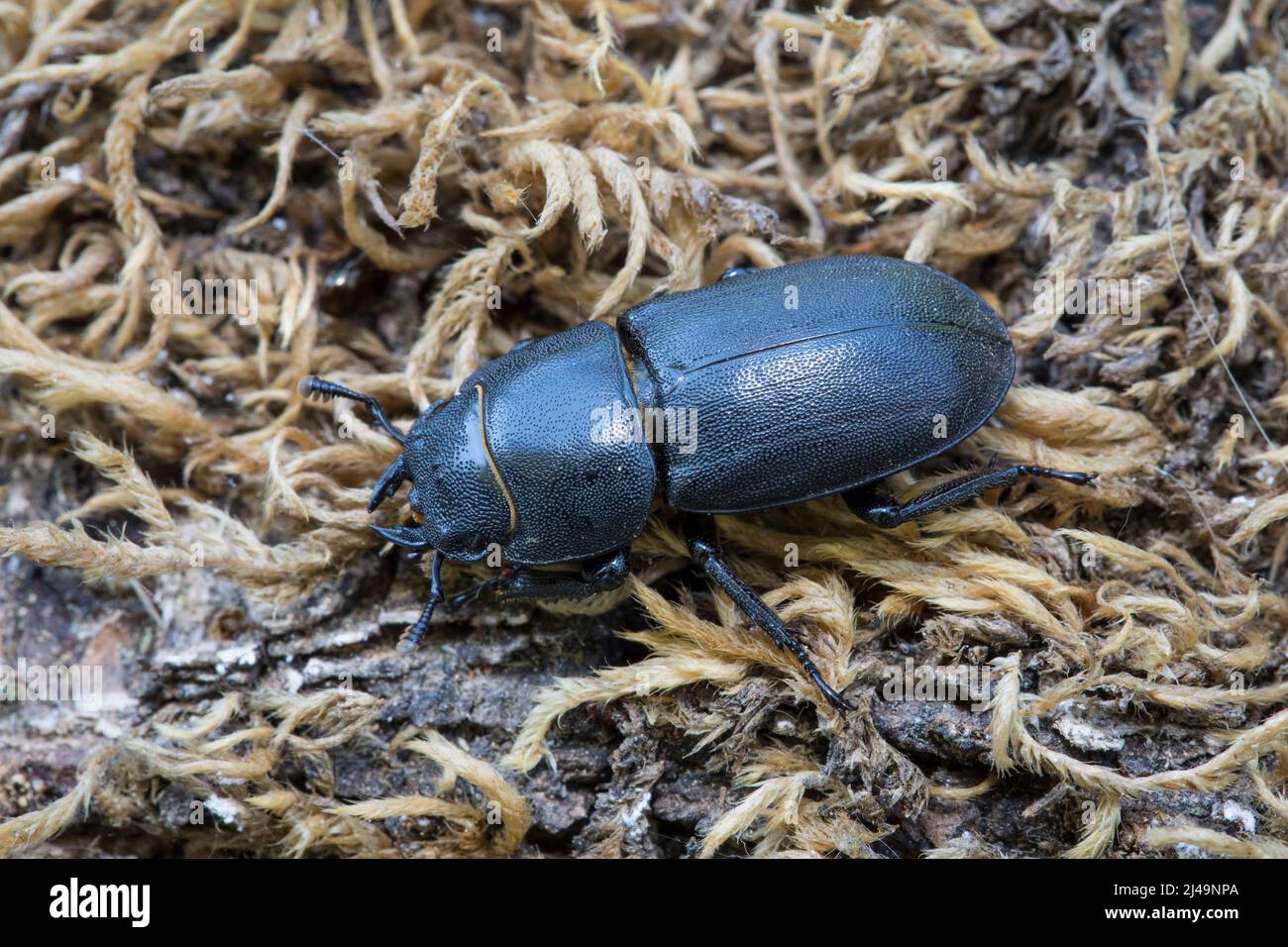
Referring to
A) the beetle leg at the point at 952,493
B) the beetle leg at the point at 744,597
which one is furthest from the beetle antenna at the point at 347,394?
the beetle leg at the point at 952,493

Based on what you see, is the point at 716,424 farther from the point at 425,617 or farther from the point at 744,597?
the point at 425,617

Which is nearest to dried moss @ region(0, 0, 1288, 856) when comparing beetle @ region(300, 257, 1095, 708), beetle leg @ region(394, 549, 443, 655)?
beetle leg @ region(394, 549, 443, 655)

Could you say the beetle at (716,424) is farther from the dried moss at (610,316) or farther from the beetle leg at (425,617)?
the dried moss at (610,316)

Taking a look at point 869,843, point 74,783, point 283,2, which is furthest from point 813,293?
point 74,783

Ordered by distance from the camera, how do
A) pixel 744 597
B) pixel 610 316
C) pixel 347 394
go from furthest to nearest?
pixel 610 316, pixel 347 394, pixel 744 597

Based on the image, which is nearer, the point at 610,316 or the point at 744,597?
the point at 744,597

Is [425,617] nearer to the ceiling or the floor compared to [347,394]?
nearer to the floor

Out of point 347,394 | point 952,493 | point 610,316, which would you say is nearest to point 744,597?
point 952,493

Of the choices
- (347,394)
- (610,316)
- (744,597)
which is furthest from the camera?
(610,316)
